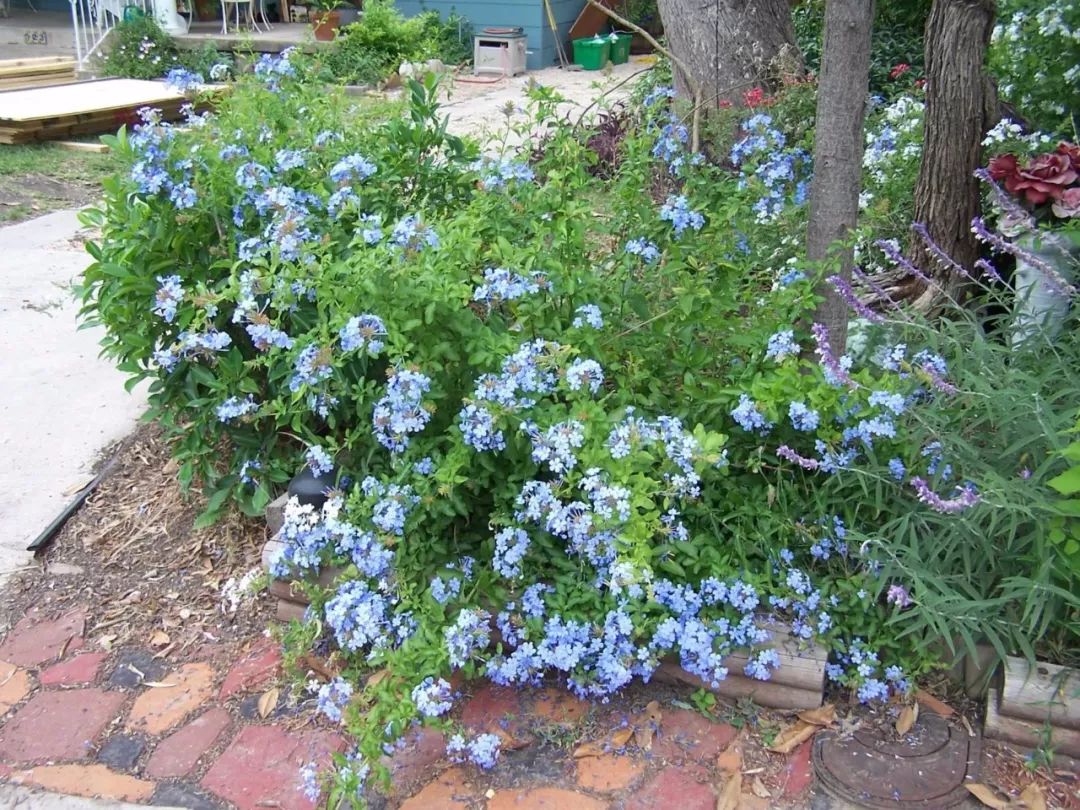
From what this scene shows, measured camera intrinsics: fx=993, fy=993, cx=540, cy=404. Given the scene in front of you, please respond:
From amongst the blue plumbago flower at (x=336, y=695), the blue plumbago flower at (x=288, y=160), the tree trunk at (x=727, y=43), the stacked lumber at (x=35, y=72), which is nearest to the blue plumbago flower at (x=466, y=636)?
the blue plumbago flower at (x=336, y=695)

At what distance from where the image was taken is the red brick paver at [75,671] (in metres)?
2.63

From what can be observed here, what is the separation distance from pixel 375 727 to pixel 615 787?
1.83 ft

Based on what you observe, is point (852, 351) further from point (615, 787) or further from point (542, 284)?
point (615, 787)

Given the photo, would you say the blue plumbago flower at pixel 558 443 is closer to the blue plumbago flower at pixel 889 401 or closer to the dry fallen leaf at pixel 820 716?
the blue plumbago flower at pixel 889 401

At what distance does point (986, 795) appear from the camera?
213cm

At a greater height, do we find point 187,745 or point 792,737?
point 792,737

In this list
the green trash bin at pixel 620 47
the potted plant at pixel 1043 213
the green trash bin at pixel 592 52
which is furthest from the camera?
the green trash bin at pixel 620 47

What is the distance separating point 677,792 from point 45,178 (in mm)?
6702

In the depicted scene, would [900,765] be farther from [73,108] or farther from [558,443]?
[73,108]

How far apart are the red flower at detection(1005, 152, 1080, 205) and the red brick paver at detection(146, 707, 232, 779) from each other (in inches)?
117

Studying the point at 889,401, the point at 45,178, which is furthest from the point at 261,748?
the point at 45,178

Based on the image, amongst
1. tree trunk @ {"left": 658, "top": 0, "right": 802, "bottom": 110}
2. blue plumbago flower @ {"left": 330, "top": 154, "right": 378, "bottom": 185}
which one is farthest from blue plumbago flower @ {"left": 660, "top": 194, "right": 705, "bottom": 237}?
tree trunk @ {"left": 658, "top": 0, "right": 802, "bottom": 110}

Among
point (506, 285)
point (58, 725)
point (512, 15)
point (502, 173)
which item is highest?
point (512, 15)

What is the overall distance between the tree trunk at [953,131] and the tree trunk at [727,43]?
5.11 feet
